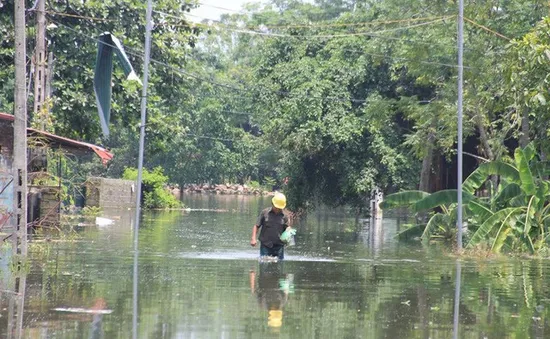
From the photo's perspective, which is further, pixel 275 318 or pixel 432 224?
pixel 432 224

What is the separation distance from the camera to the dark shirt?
66.2 ft

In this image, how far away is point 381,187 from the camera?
4853cm

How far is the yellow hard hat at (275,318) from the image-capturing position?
12.8 meters

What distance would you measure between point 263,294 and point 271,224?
4.35m

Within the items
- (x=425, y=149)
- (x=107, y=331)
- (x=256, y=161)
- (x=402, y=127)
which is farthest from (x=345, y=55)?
(x=256, y=161)

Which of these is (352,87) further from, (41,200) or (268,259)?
(268,259)

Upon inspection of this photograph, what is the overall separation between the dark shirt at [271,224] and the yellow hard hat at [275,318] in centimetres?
619

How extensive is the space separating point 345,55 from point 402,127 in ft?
14.2

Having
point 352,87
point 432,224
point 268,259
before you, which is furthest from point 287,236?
point 352,87

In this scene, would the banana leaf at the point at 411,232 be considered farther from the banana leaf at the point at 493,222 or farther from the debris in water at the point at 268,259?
the debris in water at the point at 268,259

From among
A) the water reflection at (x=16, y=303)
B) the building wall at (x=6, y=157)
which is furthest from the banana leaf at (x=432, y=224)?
the water reflection at (x=16, y=303)

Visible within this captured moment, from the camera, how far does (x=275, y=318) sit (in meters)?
13.3

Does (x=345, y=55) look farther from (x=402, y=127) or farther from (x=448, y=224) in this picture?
(x=448, y=224)

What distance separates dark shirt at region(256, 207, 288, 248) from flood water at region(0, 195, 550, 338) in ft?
2.12
